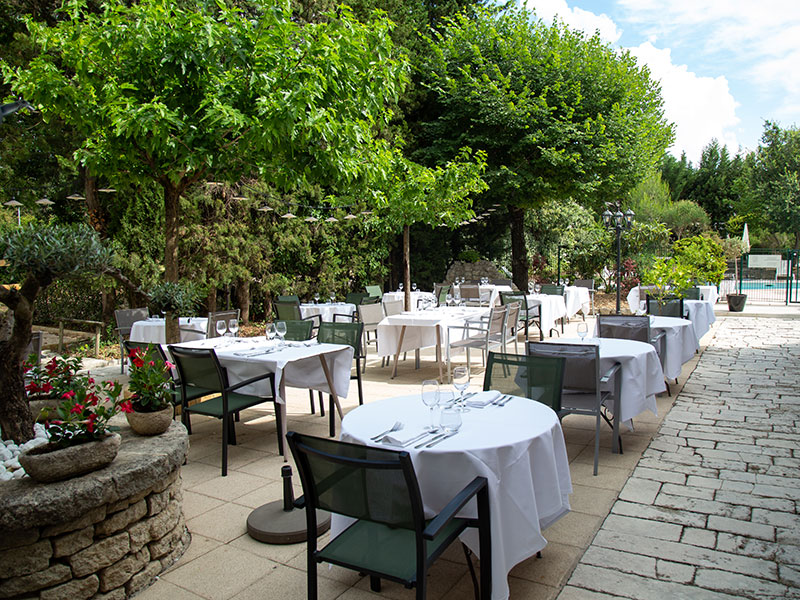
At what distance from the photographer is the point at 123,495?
104 inches

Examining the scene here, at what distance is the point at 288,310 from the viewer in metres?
8.89

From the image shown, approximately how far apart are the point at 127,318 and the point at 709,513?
8166 mm

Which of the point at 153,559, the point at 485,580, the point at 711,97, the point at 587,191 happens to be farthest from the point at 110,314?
the point at 711,97

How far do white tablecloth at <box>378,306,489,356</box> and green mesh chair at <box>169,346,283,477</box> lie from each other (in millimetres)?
3082

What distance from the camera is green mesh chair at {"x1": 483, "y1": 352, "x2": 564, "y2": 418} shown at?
3713 mm

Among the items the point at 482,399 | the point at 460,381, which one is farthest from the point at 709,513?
the point at 460,381

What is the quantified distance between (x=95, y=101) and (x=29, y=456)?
356 centimetres

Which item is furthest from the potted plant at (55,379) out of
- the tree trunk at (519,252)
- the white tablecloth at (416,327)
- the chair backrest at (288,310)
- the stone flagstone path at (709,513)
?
the tree trunk at (519,252)

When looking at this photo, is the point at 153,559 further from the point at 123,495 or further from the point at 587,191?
the point at 587,191

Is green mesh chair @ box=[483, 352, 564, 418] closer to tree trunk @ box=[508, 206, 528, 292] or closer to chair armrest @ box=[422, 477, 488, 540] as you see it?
chair armrest @ box=[422, 477, 488, 540]

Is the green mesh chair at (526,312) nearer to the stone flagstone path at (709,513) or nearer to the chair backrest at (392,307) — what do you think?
the chair backrest at (392,307)

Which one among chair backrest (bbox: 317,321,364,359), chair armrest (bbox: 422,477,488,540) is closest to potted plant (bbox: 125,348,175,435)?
chair armrest (bbox: 422,477,488,540)

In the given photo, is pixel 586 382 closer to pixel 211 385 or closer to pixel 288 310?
pixel 211 385

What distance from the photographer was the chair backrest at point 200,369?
4344mm
